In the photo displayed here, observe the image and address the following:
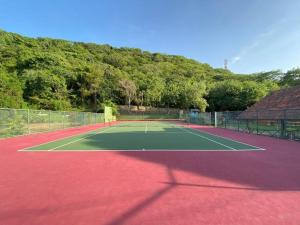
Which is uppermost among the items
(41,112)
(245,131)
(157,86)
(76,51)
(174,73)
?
(76,51)

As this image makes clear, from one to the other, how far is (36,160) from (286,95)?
29.0 meters

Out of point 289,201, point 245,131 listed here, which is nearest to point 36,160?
point 289,201

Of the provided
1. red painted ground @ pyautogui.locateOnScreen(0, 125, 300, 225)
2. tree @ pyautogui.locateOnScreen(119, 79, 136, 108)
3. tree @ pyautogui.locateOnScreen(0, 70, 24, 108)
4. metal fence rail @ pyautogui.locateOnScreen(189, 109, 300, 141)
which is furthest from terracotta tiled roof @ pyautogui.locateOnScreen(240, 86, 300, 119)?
tree @ pyautogui.locateOnScreen(119, 79, 136, 108)

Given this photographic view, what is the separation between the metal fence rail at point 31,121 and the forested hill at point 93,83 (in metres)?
24.0

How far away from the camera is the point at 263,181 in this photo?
6125 millimetres

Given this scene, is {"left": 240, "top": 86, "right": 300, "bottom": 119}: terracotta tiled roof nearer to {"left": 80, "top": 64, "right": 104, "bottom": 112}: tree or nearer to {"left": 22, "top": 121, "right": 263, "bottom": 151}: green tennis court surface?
{"left": 22, "top": 121, "right": 263, "bottom": 151}: green tennis court surface

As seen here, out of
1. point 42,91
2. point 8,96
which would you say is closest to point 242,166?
point 8,96

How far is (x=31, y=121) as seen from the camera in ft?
67.8

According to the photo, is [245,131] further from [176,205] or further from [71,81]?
[71,81]

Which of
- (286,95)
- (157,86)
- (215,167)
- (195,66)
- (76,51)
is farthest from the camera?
(195,66)

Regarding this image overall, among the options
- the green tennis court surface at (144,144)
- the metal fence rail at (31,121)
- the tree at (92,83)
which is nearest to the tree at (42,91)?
the tree at (92,83)

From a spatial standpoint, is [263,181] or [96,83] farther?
[96,83]

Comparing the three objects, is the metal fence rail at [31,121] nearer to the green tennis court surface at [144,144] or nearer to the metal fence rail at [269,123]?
the green tennis court surface at [144,144]

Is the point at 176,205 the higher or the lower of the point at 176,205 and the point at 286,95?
the lower
